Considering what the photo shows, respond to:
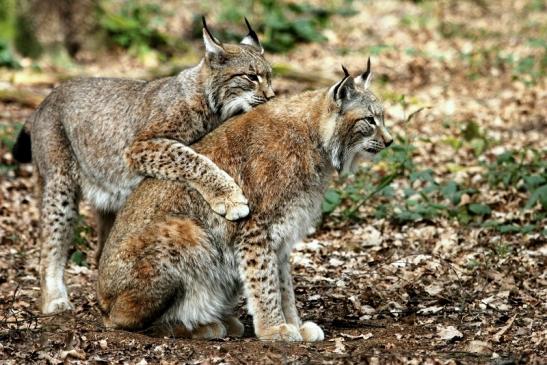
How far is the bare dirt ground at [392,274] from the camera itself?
5.44 metres

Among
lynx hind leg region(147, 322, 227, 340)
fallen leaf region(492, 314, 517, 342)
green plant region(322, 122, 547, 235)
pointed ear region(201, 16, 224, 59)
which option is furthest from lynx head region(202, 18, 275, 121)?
fallen leaf region(492, 314, 517, 342)

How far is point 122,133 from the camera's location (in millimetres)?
7094

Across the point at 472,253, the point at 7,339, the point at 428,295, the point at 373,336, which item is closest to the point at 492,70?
the point at 472,253

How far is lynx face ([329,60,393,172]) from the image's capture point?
6.05 meters

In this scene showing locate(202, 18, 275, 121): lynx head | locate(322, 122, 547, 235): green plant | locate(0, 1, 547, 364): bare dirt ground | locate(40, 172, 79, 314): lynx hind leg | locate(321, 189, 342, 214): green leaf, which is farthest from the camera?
locate(321, 189, 342, 214): green leaf

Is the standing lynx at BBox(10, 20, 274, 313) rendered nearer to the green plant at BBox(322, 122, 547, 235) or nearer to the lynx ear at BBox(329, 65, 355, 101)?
the lynx ear at BBox(329, 65, 355, 101)

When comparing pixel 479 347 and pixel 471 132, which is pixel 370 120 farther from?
pixel 471 132

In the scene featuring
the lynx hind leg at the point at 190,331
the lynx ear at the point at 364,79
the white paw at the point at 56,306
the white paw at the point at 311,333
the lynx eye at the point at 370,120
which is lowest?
the white paw at the point at 311,333

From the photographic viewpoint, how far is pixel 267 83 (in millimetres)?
6809

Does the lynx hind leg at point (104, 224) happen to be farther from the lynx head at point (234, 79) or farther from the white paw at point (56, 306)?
the lynx head at point (234, 79)

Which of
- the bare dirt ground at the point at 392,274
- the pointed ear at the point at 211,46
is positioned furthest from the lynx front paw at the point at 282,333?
the pointed ear at the point at 211,46

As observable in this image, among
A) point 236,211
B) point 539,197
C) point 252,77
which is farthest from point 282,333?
point 539,197

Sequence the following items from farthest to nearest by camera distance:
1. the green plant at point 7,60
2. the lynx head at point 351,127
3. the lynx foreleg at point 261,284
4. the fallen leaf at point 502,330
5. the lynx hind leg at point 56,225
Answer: the green plant at point 7,60 → the lynx hind leg at point 56,225 → the lynx head at point 351,127 → the lynx foreleg at point 261,284 → the fallen leaf at point 502,330

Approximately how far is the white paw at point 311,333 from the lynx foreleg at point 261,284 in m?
0.05
